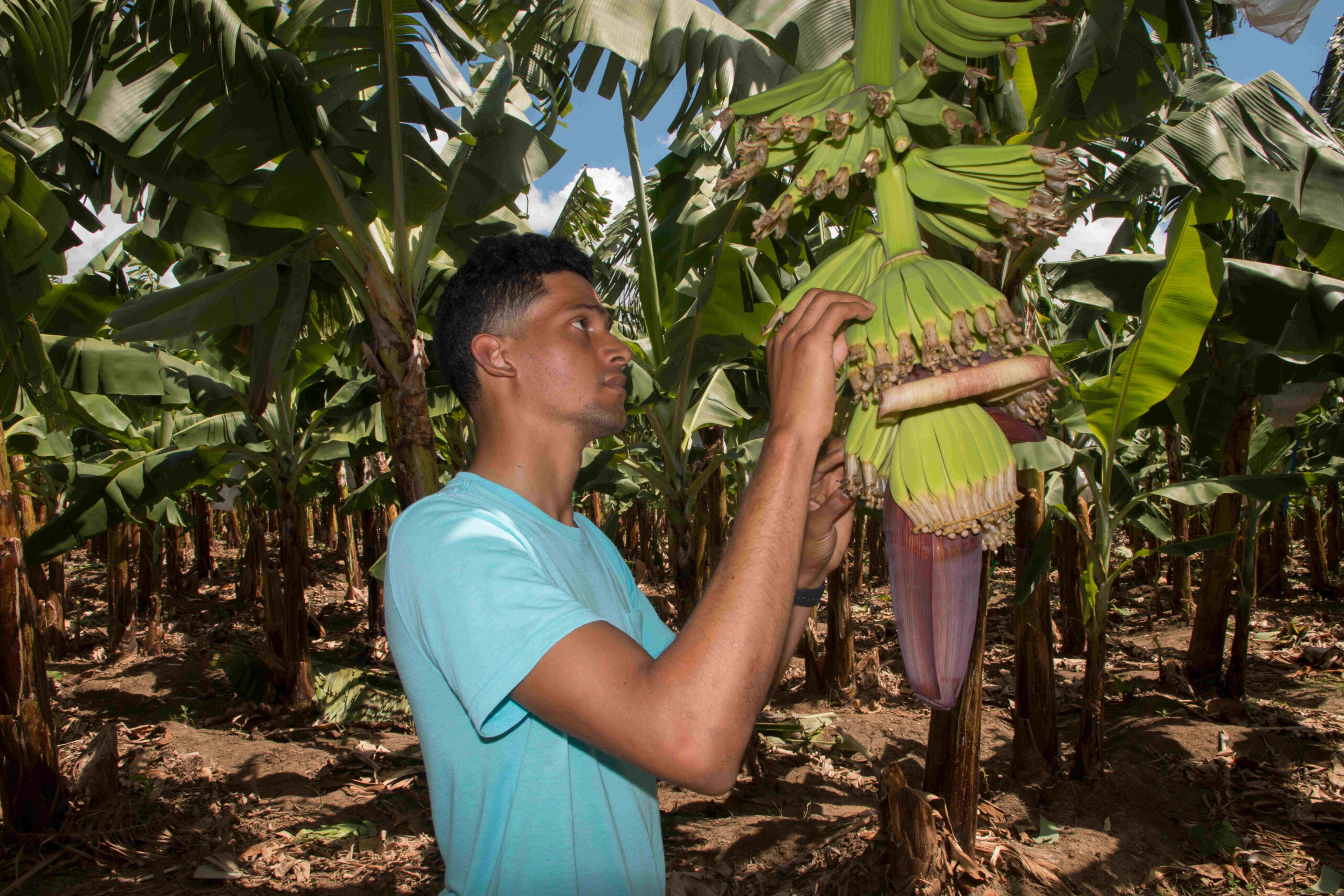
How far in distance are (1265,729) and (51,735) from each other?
7310mm

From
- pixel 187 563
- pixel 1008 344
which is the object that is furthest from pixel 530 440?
pixel 187 563

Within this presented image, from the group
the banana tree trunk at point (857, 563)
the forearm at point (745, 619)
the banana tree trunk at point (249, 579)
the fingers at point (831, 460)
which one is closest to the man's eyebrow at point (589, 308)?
the fingers at point (831, 460)

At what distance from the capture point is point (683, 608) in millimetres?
4738

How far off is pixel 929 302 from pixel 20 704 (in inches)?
188

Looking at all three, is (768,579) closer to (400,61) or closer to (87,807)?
(400,61)

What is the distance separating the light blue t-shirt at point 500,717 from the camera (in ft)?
2.61

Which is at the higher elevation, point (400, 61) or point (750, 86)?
point (400, 61)

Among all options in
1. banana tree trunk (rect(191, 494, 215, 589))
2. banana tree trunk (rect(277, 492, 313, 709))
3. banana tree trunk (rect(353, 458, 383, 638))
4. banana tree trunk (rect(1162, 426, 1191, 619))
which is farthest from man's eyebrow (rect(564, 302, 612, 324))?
banana tree trunk (rect(191, 494, 215, 589))

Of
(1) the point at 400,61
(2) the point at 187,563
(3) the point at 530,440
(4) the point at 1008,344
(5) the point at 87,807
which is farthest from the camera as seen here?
(2) the point at 187,563

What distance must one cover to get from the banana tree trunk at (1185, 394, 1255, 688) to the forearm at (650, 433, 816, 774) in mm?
5122

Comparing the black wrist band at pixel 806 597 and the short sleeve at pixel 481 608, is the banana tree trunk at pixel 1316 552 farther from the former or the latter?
the short sleeve at pixel 481 608

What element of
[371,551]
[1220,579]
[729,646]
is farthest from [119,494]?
[1220,579]

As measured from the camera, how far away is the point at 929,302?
66cm

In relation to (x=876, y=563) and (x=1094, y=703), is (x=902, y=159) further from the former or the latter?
(x=876, y=563)
